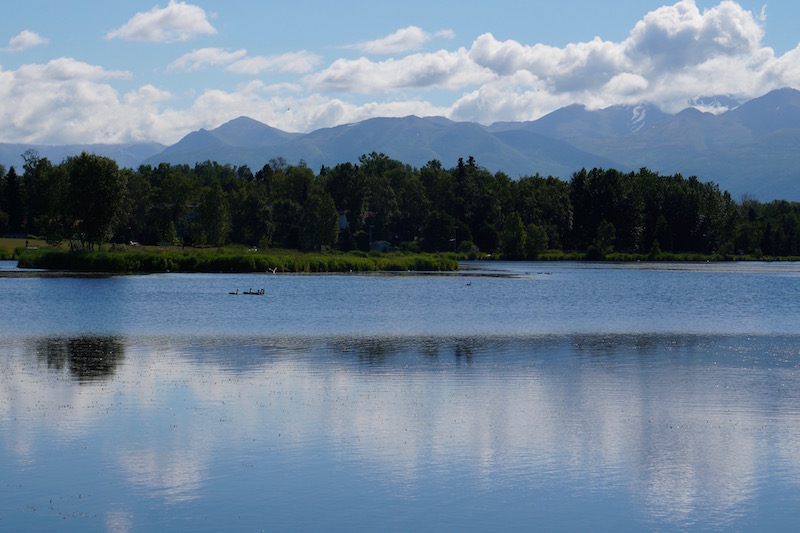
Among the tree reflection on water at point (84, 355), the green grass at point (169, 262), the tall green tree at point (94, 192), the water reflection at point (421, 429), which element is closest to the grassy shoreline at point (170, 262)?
the green grass at point (169, 262)

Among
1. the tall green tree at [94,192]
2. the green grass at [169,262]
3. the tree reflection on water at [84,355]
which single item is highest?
the tall green tree at [94,192]

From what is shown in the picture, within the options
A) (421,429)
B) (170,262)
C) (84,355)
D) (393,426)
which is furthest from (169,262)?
(421,429)

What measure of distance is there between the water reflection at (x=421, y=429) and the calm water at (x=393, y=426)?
A: 81 mm

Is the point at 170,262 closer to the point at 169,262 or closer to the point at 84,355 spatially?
the point at 169,262

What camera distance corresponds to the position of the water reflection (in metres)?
18.4

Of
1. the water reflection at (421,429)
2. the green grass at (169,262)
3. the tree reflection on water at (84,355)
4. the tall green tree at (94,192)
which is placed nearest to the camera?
the water reflection at (421,429)

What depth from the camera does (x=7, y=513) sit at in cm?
1695

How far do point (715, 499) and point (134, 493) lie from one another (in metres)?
11.0

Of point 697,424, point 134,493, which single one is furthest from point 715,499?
point 134,493

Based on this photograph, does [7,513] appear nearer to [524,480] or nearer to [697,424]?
[524,480]

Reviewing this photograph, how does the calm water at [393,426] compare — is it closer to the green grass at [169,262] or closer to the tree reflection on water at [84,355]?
the tree reflection on water at [84,355]

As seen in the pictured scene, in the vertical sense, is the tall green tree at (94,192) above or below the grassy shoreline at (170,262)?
above

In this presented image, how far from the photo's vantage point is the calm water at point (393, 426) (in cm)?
1761

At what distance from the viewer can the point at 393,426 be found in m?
24.5
